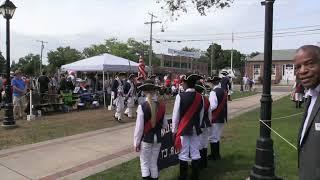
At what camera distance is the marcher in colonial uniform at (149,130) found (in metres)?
6.45

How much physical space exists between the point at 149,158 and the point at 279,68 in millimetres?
72413

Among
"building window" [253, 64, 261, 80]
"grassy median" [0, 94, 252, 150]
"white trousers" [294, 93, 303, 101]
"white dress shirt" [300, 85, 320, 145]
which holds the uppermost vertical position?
"building window" [253, 64, 261, 80]

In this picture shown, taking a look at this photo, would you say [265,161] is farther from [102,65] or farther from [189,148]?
[102,65]

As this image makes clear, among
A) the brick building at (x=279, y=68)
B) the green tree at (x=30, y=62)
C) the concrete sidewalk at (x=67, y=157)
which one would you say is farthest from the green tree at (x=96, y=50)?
the concrete sidewalk at (x=67, y=157)

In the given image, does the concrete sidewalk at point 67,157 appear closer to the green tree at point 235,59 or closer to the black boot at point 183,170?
the black boot at point 183,170

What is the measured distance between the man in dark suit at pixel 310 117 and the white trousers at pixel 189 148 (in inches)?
158

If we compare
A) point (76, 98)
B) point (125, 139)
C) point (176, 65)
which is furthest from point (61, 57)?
point (125, 139)

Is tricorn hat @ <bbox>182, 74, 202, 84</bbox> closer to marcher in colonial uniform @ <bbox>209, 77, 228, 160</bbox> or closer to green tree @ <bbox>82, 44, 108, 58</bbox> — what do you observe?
marcher in colonial uniform @ <bbox>209, 77, 228, 160</bbox>


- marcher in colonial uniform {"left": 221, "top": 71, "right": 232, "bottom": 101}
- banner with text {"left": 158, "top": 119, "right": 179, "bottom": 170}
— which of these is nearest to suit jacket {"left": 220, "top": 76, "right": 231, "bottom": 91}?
marcher in colonial uniform {"left": 221, "top": 71, "right": 232, "bottom": 101}

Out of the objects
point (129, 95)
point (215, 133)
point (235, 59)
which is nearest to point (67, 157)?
point (215, 133)

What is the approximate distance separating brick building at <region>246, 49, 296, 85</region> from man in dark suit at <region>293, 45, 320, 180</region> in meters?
69.4

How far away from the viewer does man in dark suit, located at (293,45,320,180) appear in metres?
3.05

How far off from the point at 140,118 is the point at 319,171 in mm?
3660

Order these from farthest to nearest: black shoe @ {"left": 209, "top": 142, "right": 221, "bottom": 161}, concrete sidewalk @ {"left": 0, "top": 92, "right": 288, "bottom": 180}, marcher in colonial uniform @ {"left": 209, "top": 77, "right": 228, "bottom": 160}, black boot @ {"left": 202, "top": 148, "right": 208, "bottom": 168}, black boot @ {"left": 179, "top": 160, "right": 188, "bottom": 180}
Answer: black shoe @ {"left": 209, "top": 142, "right": 221, "bottom": 161} < marcher in colonial uniform @ {"left": 209, "top": 77, "right": 228, "bottom": 160} < concrete sidewalk @ {"left": 0, "top": 92, "right": 288, "bottom": 180} < black boot @ {"left": 202, "top": 148, "right": 208, "bottom": 168} < black boot @ {"left": 179, "top": 160, "right": 188, "bottom": 180}
